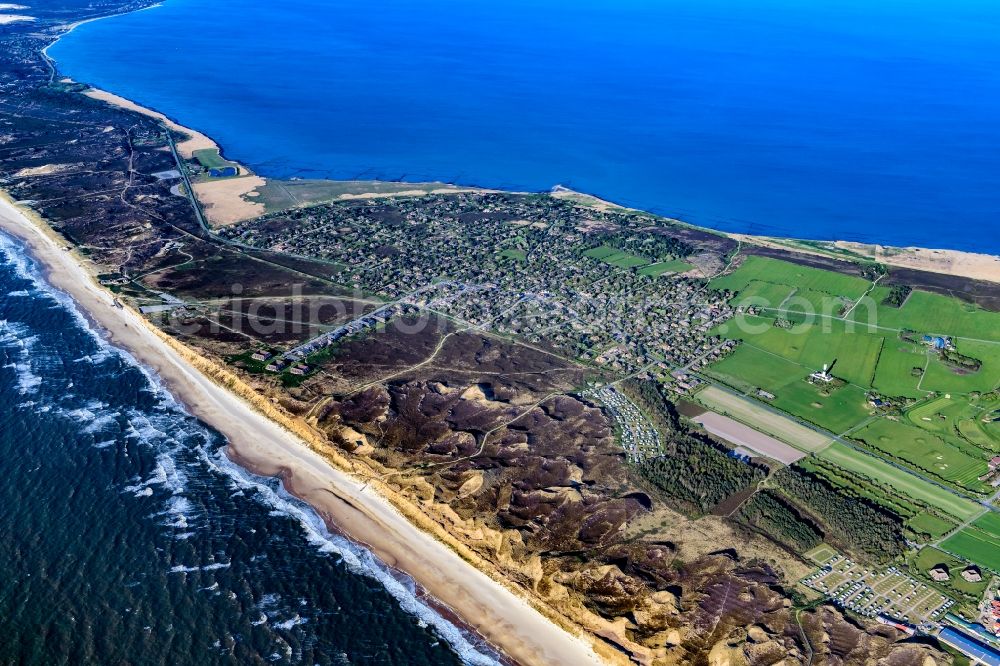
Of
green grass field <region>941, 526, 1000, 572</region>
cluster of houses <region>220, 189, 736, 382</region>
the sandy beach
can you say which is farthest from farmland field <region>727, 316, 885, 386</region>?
the sandy beach

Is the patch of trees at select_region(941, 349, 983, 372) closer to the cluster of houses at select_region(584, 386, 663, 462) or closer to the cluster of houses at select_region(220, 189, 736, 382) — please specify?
the cluster of houses at select_region(220, 189, 736, 382)

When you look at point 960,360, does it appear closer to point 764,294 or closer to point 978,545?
point 764,294

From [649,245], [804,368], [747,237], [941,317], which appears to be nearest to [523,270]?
[649,245]

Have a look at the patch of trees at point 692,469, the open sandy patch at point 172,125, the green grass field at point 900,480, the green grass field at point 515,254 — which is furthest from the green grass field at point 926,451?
the open sandy patch at point 172,125

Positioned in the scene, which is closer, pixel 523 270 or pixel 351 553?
pixel 351 553

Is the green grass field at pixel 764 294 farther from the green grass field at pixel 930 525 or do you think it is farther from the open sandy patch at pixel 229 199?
the open sandy patch at pixel 229 199

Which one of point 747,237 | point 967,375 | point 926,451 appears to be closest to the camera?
point 926,451

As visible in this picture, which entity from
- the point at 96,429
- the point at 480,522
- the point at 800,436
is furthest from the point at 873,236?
the point at 96,429
